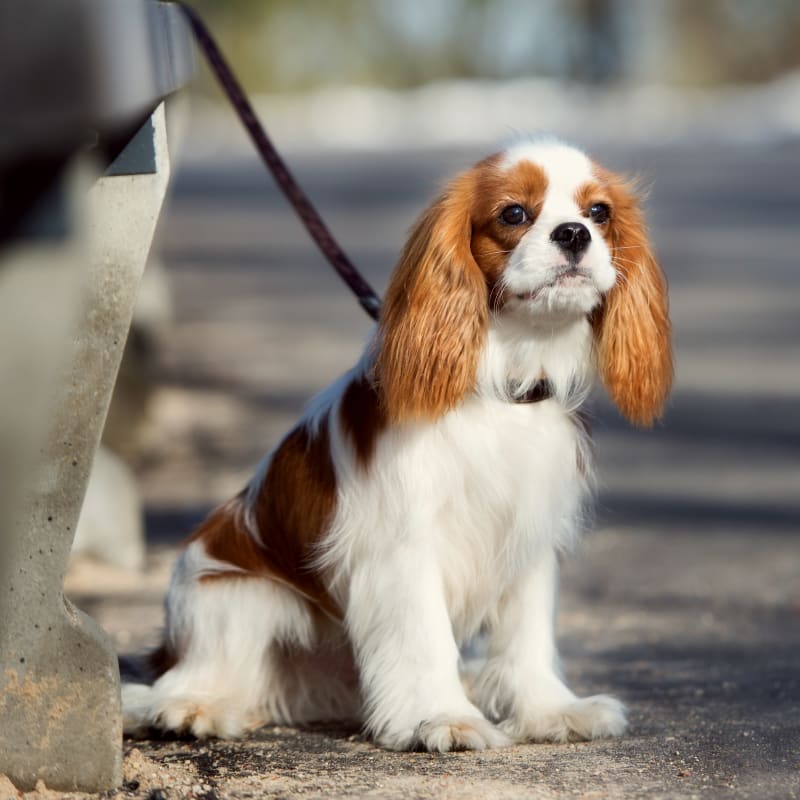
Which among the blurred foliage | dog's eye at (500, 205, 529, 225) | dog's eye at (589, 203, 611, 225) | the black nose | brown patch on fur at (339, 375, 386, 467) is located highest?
the blurred foliage

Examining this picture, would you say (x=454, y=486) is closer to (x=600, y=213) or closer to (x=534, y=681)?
(x=534, y=681)

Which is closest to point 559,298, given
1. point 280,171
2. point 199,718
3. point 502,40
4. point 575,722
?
point 575,722

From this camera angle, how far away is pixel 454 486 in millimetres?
3805

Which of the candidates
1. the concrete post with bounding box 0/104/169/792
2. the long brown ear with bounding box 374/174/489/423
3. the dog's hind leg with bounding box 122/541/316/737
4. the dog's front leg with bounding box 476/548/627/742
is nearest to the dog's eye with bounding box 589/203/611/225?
the long brown ear with bounding box 374/174/489/423

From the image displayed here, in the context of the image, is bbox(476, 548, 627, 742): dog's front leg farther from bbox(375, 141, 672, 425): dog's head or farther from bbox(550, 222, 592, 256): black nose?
bbox(550, 222, 592, 256): black nose

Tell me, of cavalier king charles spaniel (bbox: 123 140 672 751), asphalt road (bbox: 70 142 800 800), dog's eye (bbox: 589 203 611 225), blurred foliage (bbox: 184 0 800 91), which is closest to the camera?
asphalt road (bbox: 70 142 800 800)

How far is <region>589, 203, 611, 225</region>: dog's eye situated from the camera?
3898 millimetres

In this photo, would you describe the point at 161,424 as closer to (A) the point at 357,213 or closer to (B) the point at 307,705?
(B) the point at 307,705

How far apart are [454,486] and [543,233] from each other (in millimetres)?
648

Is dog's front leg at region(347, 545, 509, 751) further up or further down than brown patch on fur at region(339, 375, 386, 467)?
further down

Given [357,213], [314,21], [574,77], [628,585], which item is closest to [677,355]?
[628,585]

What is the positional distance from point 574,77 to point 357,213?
30.9m

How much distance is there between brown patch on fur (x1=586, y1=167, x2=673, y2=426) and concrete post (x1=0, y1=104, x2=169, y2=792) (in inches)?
49.4

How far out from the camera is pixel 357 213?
1961 centimetres
